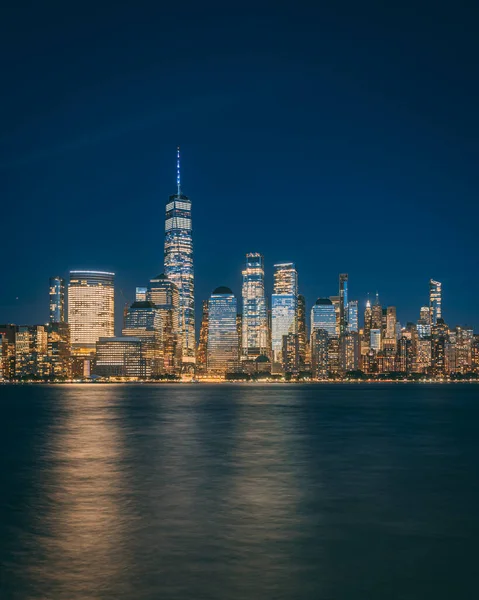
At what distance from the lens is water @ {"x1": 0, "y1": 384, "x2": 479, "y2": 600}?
20.2m

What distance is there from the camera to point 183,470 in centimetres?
4606

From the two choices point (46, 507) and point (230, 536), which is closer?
point (230, 536)

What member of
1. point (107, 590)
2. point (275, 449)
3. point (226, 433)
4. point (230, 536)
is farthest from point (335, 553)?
point (226, 433)

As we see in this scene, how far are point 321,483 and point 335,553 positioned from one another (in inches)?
647

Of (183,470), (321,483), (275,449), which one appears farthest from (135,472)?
(275,449)

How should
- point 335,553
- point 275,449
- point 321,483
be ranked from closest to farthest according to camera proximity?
point 335,553, point 321,483, point 275,449

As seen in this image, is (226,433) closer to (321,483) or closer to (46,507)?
(321,483)

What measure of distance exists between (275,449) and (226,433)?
55.0 feet

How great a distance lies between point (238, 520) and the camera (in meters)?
28.9

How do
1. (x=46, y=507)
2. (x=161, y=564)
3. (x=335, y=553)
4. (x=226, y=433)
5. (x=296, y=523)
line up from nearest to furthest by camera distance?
(x=161, y=564), (x=335, y=553), (x=296, y=523), (x=46, y=507), (x=226, y=433)

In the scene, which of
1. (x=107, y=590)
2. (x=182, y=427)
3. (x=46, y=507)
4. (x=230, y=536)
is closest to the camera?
(x=107, y=590)

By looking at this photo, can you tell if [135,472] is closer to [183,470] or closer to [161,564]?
[183,470]

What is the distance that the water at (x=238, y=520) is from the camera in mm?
20188

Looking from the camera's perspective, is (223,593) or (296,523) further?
(296,523)
